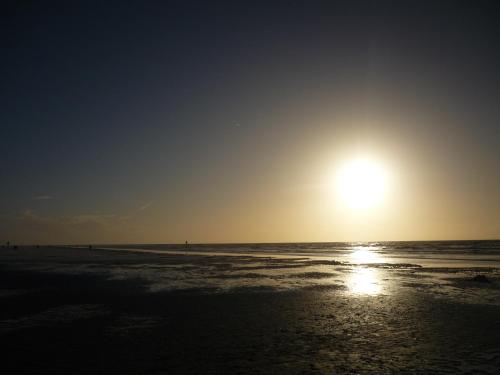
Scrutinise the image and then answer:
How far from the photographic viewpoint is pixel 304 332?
14.6m

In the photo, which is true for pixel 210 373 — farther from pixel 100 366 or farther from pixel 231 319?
pixel 231 319

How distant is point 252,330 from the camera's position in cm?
1498

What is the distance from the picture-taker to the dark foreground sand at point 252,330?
10.9 m

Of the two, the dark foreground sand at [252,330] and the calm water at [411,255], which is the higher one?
A: the dark foreground sand at [252,330]

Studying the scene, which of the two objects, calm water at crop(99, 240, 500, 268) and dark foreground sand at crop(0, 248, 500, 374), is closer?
dark foreground sand at crop(0, 248, 500, 374)

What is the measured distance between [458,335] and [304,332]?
5.79 m

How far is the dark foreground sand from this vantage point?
428 inches

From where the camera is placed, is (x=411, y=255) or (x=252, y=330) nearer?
(x=252, y=330)

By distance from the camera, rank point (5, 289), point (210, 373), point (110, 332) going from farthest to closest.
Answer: point (5, 289), point (110, 332), point (210, 373)

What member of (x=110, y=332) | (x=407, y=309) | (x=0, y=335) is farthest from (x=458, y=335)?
(x=0, y=335)

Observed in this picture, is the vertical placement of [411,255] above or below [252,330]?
below

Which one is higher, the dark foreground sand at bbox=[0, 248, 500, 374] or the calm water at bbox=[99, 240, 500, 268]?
the dark foreground sand at bbox=[0, 248, 500, 374]

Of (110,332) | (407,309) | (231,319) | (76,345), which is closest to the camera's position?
(76,345)

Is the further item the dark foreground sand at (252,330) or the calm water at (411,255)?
the calm water at (411,255)
